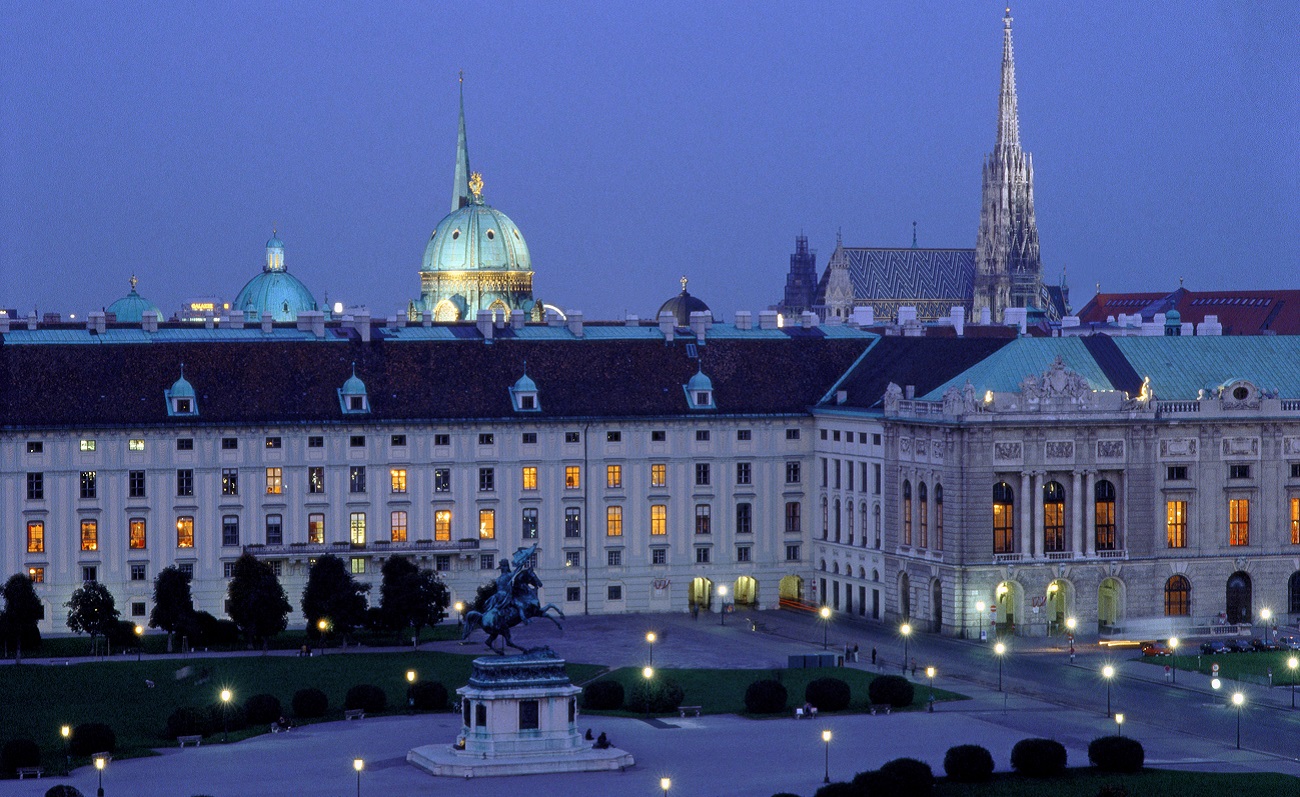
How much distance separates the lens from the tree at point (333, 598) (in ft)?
431

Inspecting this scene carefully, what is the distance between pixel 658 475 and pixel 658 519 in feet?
7.95

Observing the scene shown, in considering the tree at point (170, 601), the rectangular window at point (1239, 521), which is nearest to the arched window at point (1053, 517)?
the rectangular window at point (1239, 521)

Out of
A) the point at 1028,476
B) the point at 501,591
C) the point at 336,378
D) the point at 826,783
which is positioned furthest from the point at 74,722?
the point at 1028,476

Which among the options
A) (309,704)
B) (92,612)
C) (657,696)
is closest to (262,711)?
(309,704)

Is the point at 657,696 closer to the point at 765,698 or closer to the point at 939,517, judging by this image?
the point at 765,698

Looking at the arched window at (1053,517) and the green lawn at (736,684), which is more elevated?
the arched window at (1053,517)

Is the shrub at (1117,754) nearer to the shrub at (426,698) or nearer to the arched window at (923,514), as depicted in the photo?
the shrub at (426,698)

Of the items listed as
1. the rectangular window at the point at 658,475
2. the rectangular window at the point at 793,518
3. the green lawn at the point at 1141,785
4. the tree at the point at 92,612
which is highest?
the rectangular window at the point at 658,475

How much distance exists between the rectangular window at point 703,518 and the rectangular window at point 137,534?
30101 mm

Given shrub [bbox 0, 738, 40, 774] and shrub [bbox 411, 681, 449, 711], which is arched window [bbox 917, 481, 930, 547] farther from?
shrub [bbox 0, 738, 40, 774]

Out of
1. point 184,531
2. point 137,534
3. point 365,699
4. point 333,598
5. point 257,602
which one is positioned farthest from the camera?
point 184,531

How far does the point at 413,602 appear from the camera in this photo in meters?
131

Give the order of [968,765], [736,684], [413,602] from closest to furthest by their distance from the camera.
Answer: [968,765] < [736,684] < [413,602]

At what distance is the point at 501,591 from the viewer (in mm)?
98938
